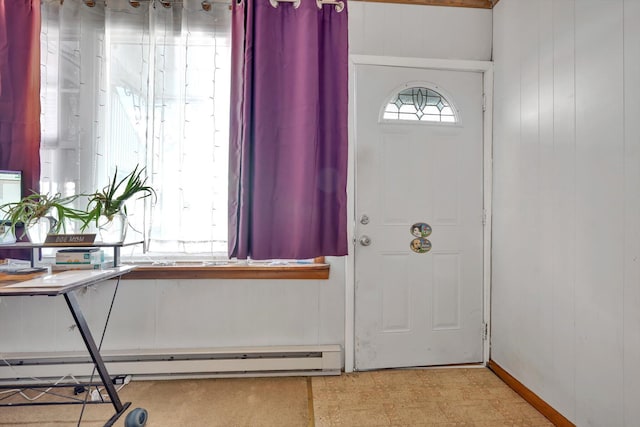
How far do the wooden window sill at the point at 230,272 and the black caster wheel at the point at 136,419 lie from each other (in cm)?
72

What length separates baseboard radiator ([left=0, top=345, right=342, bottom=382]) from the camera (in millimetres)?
1817

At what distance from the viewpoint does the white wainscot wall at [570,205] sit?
1.26 m

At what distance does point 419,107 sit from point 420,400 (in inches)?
70.3

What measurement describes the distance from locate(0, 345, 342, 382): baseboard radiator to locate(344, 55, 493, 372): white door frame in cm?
19

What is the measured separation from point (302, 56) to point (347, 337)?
5.82 feet

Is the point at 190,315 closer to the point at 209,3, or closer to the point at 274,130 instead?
the point at 274,130

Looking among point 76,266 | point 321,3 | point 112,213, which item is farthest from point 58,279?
point 321,3

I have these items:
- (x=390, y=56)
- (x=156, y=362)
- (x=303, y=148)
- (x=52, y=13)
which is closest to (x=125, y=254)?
(x=156, y=362)

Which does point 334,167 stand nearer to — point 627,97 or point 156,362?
point 627,97

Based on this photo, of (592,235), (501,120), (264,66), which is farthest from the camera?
(501,120)

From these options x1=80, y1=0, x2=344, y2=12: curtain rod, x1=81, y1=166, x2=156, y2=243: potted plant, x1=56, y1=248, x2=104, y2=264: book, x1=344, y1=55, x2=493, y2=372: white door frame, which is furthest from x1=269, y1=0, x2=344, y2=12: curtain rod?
x1=56, y1=248, x2=104, y2=264: book

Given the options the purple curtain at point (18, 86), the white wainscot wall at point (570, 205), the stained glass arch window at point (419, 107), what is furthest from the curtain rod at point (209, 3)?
the white wainscot wall at point (570, 205)

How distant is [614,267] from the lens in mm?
1299

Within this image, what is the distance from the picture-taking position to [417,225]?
6.79 ft
